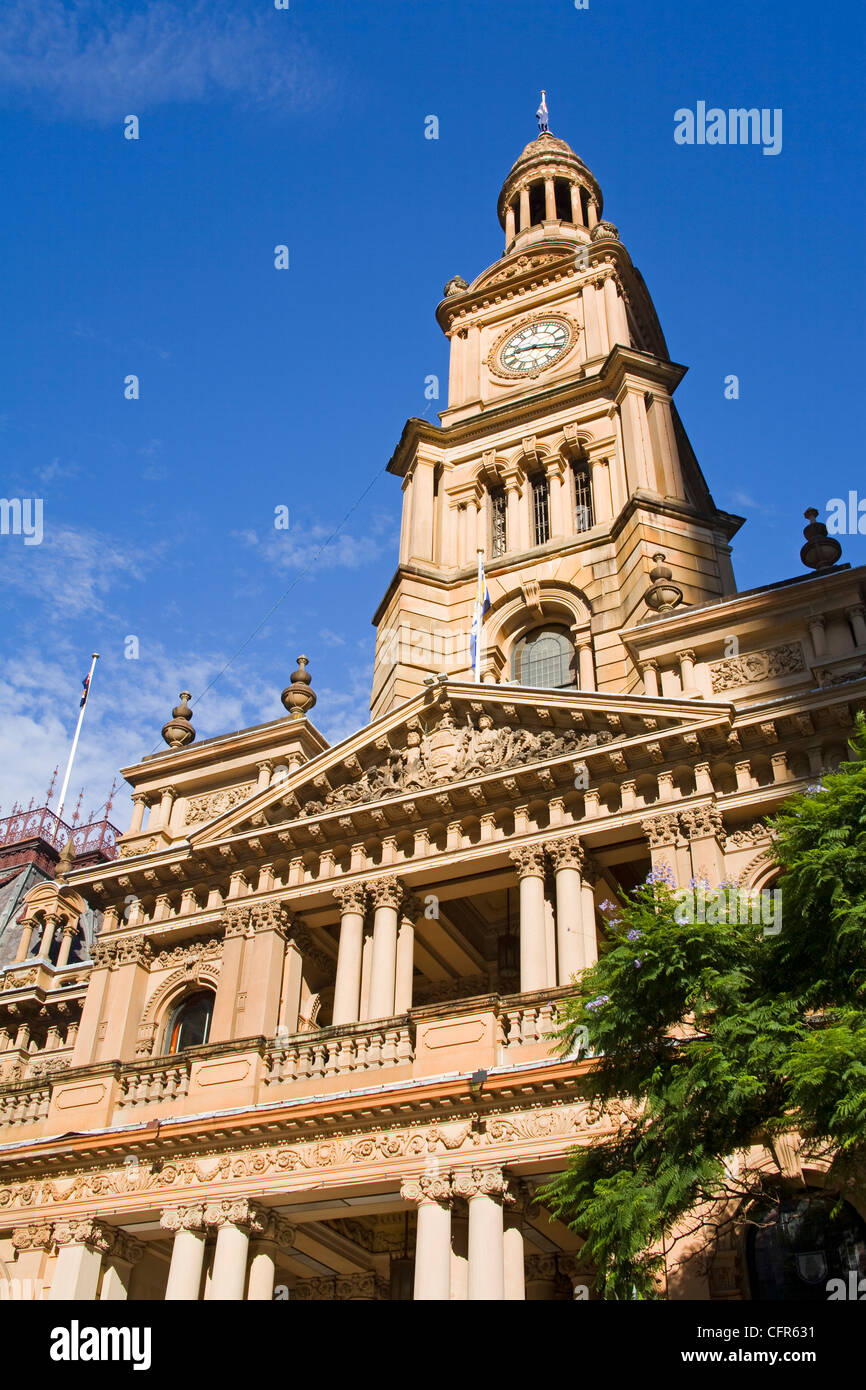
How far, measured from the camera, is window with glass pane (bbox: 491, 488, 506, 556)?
Result: 40219 millimetres

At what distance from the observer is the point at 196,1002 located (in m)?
29.1

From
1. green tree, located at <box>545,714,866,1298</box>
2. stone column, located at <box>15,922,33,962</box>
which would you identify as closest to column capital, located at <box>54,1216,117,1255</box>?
green tree, located at <box>545,714,866,1298</box>

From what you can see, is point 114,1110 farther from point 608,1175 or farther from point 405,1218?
point 608,1175

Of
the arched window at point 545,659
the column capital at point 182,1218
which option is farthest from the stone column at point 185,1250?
the arched window at point 545,659

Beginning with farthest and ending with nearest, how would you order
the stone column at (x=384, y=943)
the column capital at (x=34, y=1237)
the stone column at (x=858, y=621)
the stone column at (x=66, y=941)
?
the stone column at (x=66, y=941)
the stone column at (x=858, y=621)
the stone column at (x=384, y=943)
the column capital at (x=34, y=1237)

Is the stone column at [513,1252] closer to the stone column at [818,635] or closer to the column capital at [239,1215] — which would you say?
the column capital at [239,1215]

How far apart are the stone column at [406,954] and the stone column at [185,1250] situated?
18.0 ft

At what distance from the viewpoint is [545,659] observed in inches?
1416

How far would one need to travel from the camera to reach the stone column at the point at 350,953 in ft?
85.2

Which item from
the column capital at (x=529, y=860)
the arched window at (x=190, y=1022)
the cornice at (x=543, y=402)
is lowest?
the arched window at (x=190, y=1022)

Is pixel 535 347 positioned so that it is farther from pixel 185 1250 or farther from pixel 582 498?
pixel 185 1250

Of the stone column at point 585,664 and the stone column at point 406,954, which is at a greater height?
the stone column at point 585,664

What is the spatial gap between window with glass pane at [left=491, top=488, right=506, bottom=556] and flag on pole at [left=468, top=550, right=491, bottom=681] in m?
1.69
